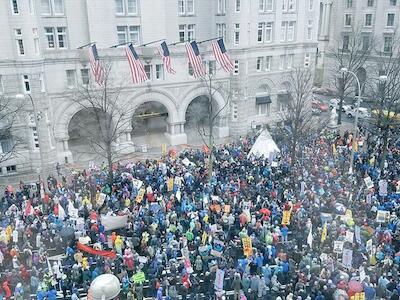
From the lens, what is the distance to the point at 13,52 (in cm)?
3366

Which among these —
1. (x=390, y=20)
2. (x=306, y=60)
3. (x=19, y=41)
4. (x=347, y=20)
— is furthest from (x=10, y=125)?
(x=347, y=20)

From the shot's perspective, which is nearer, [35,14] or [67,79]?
[35,14]

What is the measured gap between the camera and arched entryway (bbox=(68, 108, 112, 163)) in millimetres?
Result: 38562

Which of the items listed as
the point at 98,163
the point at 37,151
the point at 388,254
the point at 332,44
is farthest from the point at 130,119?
the point at 332,44

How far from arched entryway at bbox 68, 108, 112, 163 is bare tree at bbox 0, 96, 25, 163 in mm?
5360

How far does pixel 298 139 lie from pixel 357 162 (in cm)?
495

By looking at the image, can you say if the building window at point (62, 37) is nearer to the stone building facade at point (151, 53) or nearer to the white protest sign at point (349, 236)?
the stone building facade at point (151, 53)

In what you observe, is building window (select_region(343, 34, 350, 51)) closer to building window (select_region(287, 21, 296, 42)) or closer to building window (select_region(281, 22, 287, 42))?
building window (select_region(287, 21, 296, 42))

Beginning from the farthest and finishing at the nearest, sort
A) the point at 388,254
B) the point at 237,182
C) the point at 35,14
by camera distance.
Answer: the point at 35,14 → the point at 237,182 → the point at 388,254

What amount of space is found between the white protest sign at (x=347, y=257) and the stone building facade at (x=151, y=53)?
909 inches

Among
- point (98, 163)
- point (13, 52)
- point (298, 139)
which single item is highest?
point (13, 52)

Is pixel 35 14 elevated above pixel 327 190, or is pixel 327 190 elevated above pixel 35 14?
pixel 35 14

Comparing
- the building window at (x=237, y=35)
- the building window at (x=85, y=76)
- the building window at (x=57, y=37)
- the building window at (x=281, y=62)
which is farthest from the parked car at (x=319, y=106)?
the building window at (x=57, y=37)

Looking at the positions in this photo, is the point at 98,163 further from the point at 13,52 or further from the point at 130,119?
the point at 13,52
